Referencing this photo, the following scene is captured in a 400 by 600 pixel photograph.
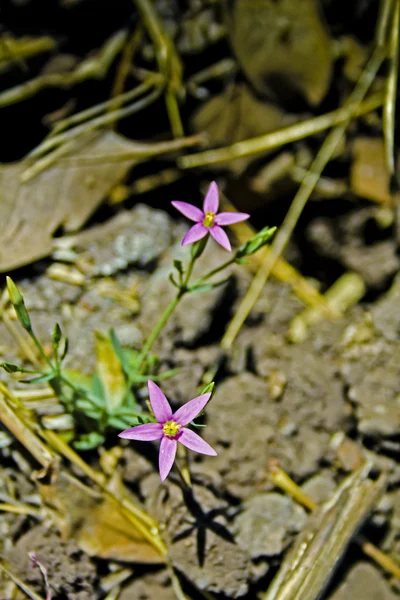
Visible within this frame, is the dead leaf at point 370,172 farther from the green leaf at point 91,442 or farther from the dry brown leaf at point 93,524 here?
the dry brown leaf at point 93,524

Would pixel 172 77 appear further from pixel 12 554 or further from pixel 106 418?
pixel 12 554

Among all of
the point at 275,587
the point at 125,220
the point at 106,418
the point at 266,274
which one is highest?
the point at 125,220

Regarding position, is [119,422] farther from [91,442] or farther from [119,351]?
[119,351]

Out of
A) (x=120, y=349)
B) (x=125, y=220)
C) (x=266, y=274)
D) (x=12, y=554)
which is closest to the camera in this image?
(x=12, y=554)

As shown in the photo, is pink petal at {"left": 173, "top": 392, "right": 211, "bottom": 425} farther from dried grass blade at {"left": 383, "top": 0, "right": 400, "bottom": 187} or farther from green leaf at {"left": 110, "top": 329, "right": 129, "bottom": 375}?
Result: dried grass blade at {"left": 383, "top": 0, "right": 400, "bottom": 187}

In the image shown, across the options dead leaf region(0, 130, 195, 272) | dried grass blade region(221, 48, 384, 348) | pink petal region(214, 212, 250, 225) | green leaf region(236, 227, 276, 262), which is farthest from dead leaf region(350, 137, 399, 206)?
pink petal region(214, 212, 250, 225)

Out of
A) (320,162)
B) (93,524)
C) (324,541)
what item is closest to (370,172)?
(320,162)

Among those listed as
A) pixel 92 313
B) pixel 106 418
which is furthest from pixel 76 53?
pixel 106 418
